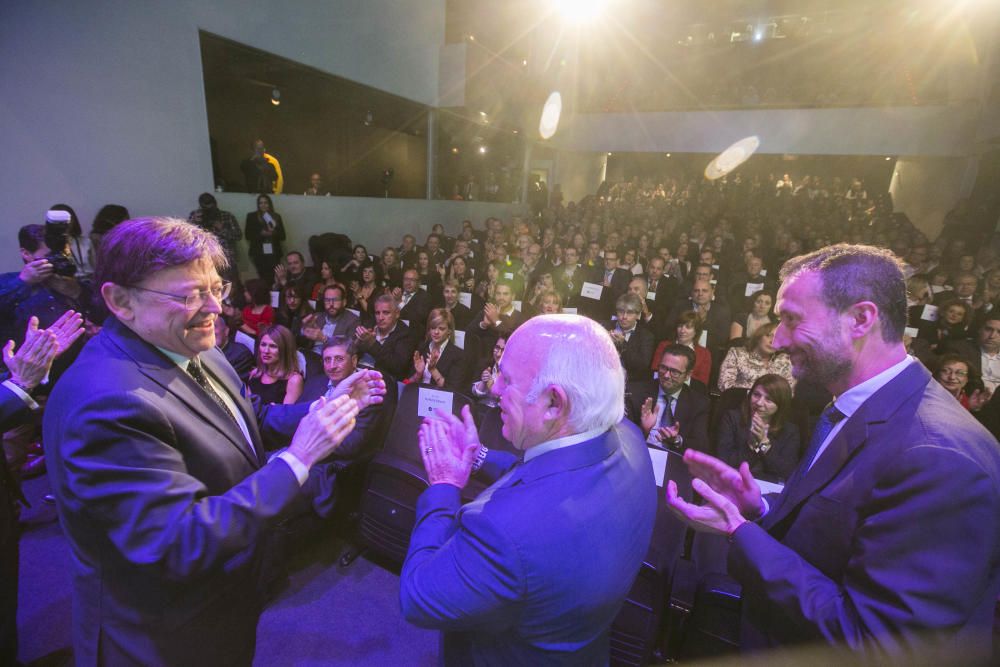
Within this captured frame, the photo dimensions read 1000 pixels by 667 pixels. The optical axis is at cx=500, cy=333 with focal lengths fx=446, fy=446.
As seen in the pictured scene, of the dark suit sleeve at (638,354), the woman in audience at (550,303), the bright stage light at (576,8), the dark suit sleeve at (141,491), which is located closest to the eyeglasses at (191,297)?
the dark suit sleeve at (141,491)

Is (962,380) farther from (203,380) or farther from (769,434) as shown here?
(203,380)

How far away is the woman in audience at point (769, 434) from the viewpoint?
2.53 meters

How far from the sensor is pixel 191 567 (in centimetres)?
93

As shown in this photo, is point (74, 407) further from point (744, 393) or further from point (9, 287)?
point (744, 393)

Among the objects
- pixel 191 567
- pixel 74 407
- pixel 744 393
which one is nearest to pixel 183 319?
pixel 74 407

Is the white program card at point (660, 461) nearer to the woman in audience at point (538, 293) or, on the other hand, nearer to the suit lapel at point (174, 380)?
the suit lapel at point (174, 380)

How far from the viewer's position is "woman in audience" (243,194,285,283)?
6.05 m

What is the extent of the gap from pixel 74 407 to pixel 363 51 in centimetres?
806

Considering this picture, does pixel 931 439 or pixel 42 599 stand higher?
pixel 931 439

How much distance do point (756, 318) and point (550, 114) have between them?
9.84 metres

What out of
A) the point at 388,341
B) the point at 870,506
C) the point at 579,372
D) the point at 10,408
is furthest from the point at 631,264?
the point at 10,408

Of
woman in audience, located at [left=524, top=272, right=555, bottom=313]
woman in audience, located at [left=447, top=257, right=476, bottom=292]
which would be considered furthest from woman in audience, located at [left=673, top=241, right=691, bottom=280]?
woman in audience, located at [left=447, top=257, right=476, bottom=292]

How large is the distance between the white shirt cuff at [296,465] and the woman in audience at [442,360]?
2511mm

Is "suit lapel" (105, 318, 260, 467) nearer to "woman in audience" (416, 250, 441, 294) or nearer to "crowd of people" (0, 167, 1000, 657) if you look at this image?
"crowd of people" (0, 167, 1000, 657)
